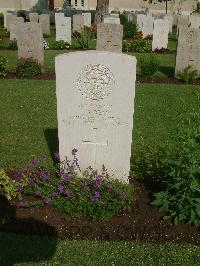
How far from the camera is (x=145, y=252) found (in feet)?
13.8

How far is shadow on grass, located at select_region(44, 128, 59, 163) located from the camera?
270 inches

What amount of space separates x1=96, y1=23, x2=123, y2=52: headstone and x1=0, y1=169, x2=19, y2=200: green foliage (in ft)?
29.4

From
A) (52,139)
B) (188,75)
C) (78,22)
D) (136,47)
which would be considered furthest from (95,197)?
(78,22)

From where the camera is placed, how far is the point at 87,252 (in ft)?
13.8

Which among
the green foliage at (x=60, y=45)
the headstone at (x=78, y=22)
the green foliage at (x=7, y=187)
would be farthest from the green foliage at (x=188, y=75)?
the headstone at (x=78, y=22)

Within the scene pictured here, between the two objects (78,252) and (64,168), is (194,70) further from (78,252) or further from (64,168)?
(78,252)

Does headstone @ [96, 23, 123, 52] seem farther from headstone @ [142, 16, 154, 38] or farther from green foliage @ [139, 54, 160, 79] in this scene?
headstone @ [142, 16, 154, 38]

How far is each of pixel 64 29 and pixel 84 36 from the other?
124 centimetres

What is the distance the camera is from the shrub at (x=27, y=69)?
12352 millimetres

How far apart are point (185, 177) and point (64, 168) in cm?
162

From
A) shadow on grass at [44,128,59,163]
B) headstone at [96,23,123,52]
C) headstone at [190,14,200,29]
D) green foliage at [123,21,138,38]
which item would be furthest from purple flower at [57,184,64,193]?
green foliage at [123,21,138,38]

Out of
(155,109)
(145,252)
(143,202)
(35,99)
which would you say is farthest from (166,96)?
(145,252)

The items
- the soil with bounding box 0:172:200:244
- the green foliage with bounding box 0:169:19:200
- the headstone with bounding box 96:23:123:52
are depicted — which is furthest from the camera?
the headstone with bounding box 96:23:123:52

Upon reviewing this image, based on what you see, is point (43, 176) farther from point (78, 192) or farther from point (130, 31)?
point (130, 31)
